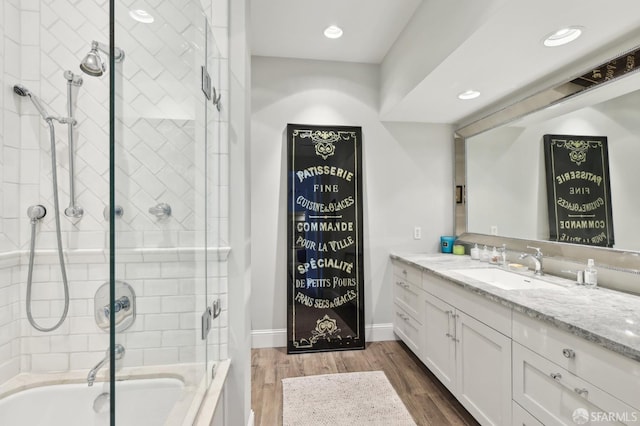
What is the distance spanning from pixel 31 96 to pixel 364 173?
2449 millimetres

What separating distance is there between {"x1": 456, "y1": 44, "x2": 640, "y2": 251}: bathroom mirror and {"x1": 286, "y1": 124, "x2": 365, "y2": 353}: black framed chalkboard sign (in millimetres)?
1153

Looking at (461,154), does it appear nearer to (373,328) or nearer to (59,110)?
(373,328)

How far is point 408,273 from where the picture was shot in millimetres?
2594

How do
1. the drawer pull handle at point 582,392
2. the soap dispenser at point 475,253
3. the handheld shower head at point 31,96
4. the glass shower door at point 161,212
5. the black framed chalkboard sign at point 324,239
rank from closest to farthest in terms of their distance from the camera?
1. the glass shower door at point 161,212
2. the drawer pull handle at point 582,392
3. the handheld shower head at point 31,96
4. the soap dispenser at point 475,253
5. the black framed chalkboard sign at point 324,239

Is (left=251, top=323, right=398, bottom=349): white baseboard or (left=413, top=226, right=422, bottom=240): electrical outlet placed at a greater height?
(left=413, top=226, right=422, bottom=240): electrical outlet

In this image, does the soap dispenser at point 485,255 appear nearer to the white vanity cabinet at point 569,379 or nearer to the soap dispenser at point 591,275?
the soap dispenser at point 591,275

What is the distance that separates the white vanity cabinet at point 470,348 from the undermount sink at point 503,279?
0.74 feet

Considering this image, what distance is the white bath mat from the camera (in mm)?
1812

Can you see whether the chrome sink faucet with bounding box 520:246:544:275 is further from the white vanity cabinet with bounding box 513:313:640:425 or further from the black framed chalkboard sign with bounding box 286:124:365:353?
the black framed chalkboard sign with bounding box 286:124:365:353

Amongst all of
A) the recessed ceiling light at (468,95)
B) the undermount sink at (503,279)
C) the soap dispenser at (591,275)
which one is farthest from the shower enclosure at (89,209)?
the soap dispenser at (591,275)

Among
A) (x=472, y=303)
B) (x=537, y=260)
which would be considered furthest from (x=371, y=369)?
(x=537, y=260)

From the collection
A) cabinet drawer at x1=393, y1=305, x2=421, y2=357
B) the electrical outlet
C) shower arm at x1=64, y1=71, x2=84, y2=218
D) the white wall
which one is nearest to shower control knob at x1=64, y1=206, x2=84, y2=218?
shower arm at x1=64, y1=71, x2=84, y2=218

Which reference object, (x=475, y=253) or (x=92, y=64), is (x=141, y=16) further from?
(x=475, y=253)

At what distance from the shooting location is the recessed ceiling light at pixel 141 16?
2.39 ft
